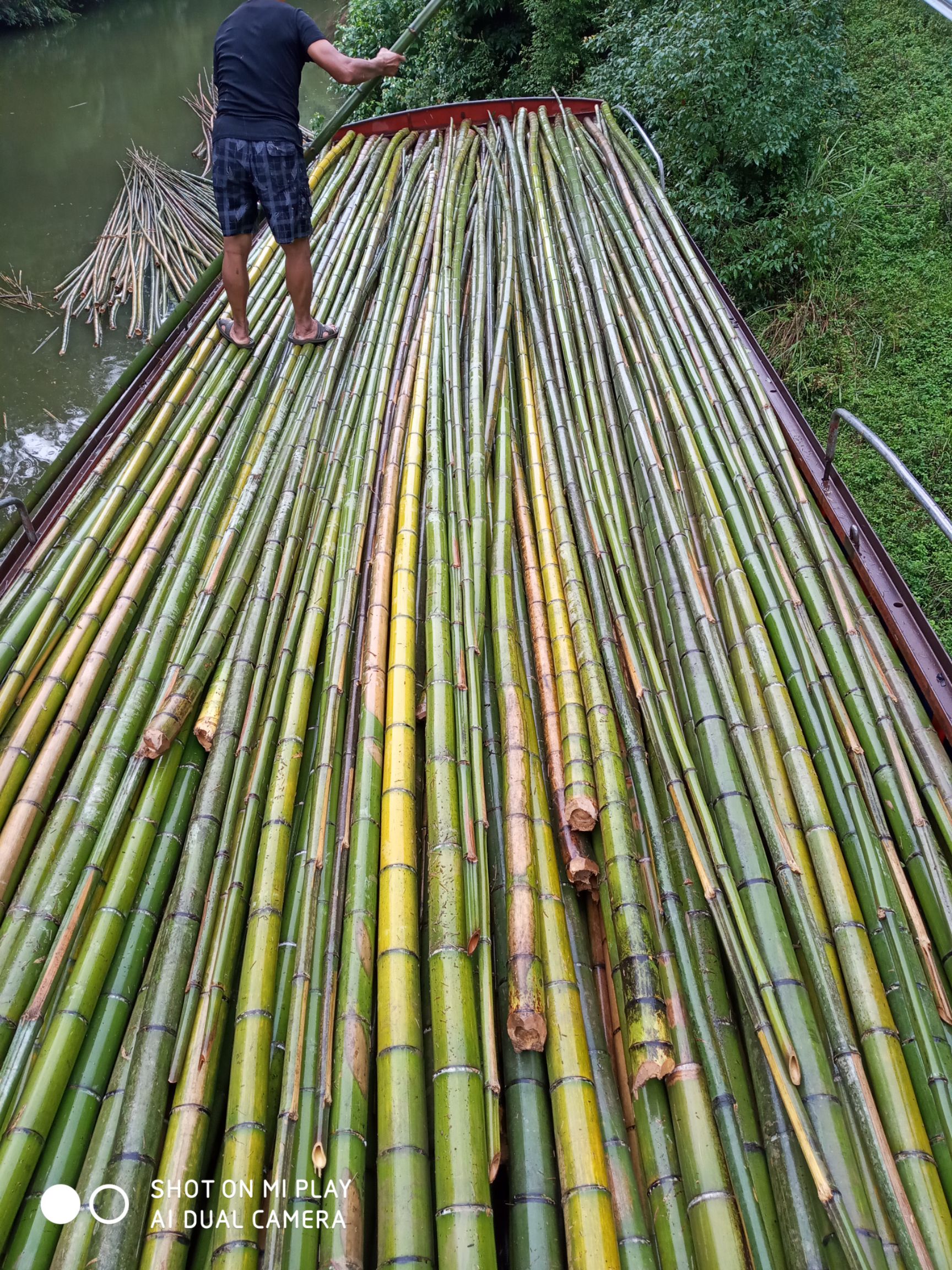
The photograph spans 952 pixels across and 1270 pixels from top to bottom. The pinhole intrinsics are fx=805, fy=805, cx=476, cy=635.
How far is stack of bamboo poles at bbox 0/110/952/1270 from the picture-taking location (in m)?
1.11

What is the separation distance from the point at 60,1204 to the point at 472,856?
0.77 m

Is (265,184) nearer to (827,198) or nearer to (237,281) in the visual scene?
(237,281)

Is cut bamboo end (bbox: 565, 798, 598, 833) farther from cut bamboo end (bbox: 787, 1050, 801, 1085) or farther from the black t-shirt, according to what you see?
the black t-shirt

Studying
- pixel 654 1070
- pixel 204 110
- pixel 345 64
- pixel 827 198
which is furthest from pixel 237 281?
pixel 204 110

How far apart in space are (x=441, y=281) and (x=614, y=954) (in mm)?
2585

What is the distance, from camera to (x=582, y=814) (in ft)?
4.96

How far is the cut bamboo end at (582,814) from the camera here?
1502mm

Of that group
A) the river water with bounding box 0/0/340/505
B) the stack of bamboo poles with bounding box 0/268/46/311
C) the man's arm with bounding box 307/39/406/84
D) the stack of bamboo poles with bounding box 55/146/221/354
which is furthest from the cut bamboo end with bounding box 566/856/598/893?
the stack of bamboo poles with bounding box 0/268/46/311

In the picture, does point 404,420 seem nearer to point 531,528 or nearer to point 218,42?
point 531,528

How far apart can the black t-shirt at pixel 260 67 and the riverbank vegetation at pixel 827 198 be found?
239 cm

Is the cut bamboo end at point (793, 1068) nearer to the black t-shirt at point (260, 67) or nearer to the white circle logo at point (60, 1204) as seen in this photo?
the white circle logo at point (60, 1204)

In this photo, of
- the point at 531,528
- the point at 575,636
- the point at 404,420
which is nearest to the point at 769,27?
the point at 404,420

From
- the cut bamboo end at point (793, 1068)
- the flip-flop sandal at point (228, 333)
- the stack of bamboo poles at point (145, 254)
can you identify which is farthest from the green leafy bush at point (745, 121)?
the cut bamboo end at point (793, 1068)

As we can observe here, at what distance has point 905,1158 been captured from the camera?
3.56 feet
